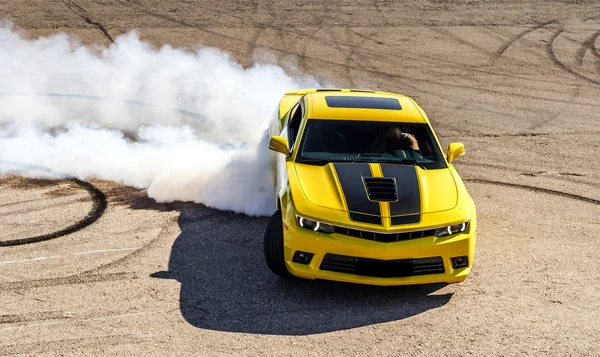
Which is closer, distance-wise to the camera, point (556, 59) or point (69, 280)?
point (69, 280)

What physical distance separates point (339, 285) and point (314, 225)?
30.4 inches

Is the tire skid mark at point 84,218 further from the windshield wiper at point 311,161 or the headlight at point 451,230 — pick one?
the headlight at point 451,230

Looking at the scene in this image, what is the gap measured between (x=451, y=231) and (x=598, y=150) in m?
6.69

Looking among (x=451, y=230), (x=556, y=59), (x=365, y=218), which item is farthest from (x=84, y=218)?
(x=556, y=59)

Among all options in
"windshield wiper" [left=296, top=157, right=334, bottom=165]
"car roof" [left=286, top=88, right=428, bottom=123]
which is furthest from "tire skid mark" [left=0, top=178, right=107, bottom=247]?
"car roof" [left=286, top=88, right=428, bottom=123]

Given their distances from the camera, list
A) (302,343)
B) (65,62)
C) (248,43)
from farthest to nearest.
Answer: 1. (248,43)
2. (65,62)
3. (302,343)

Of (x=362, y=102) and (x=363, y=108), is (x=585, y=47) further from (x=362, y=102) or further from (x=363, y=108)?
(x=363, y=108)

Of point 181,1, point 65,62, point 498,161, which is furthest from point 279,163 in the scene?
point 181,1

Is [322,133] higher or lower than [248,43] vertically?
higher

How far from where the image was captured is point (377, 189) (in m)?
7.74

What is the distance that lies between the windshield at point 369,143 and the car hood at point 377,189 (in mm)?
176

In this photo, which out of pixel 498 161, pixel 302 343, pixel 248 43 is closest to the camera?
pixel 302 343

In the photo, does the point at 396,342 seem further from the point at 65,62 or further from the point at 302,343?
the point at 65,62

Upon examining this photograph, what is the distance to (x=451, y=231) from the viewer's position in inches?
293
